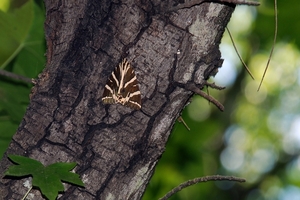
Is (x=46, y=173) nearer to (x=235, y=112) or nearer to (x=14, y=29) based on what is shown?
(x=14, y=29)

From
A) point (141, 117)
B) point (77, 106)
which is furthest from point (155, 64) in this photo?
point (77, 106)

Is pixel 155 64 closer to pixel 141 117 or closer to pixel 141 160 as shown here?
pixel 141 117

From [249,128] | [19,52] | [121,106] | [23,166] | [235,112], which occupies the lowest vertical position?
[23,166]

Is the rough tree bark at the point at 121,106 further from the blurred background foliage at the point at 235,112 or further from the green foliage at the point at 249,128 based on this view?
the green foliage at the point at 249,128

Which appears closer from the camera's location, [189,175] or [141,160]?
[141,160]

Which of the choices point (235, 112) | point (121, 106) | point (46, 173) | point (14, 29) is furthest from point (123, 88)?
point (235, 112)

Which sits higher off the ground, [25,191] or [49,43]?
[49,43]
